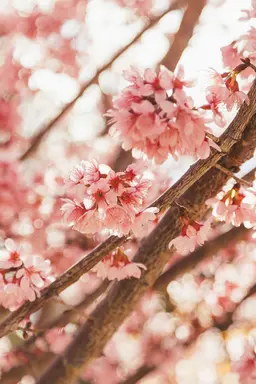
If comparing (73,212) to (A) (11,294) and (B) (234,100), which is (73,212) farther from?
(B) (234,100)

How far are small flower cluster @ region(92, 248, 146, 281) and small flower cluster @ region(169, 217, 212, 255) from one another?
233 mm

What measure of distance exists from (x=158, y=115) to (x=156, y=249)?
101cm

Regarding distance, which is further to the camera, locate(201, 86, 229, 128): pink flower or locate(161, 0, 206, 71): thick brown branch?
locate(161, 0, 206, 71): thick brown branch

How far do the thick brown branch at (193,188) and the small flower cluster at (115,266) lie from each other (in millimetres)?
180

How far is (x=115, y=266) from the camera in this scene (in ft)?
6.44

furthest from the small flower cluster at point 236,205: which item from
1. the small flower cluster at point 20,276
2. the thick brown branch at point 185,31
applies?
the thick brown branch at point 185,31

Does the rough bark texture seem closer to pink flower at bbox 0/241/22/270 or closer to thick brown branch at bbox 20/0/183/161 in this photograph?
pink flower at bbox 0/241/22/270

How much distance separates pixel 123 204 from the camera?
1.59m

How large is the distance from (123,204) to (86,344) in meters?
1.14

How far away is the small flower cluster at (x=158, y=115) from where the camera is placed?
4.18ft

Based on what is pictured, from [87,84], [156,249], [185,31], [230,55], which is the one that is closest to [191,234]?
[156,249]

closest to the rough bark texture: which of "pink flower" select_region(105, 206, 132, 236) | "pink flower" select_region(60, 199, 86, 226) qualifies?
"pink flower" select_region(105, 206, 132, 236)

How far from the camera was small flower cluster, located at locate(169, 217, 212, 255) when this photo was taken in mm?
1784

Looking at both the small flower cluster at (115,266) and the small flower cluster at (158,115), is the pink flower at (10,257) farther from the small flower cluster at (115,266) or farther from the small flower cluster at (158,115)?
the small flower cluster at (158,115)
